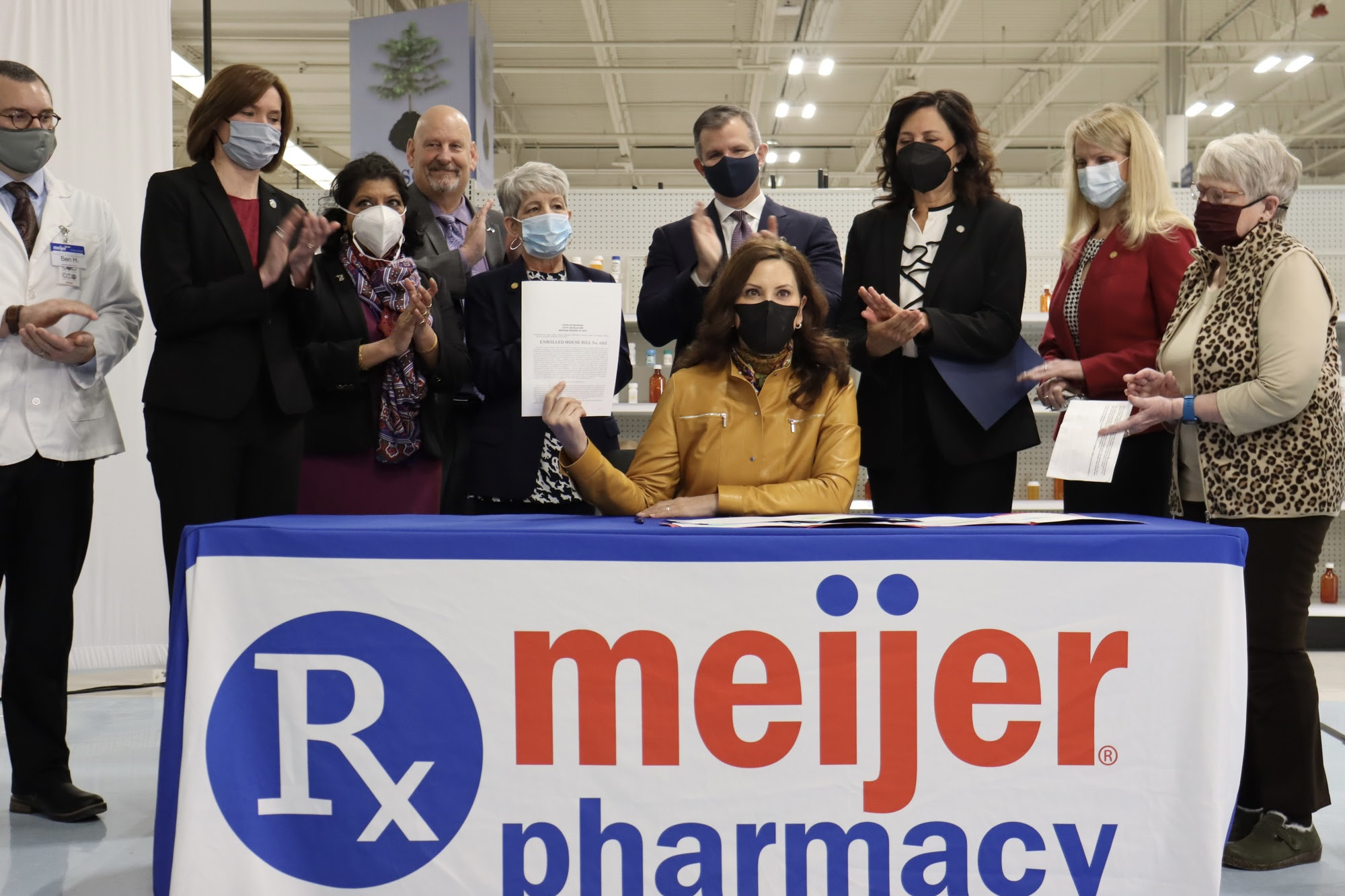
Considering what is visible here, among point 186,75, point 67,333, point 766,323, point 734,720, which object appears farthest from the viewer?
point 186,75

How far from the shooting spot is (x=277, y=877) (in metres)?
1.91

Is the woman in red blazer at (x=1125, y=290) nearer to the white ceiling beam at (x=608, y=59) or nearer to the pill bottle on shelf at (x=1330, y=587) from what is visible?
the pill bottle on shelf at (x=1330, y=587)

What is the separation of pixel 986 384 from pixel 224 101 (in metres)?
1.92

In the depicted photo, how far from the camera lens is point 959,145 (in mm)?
2803

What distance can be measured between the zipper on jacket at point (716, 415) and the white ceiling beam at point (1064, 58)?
867 cm

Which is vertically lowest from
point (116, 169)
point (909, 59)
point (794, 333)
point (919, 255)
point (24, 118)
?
point (794, 333)

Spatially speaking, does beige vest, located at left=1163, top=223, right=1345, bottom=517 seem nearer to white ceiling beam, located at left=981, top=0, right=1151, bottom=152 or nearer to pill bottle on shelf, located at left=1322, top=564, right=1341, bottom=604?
pill bottle on shelf, located at left=1322, top=564, right=1341, bottom=604

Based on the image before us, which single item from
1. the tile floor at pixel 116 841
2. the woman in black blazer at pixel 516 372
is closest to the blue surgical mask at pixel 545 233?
the woman in black blazer at pixel 516 372

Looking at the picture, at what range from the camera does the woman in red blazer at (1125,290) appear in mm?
2773

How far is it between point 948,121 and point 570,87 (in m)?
13.1

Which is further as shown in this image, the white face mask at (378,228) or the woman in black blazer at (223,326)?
the white face mask at (378,228)

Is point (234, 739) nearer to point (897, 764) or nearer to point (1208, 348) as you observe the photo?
point (897, 764)

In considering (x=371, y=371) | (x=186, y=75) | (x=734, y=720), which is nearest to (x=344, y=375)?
(x=371, y=371)

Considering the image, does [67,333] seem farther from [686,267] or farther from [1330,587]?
[1330,587]
